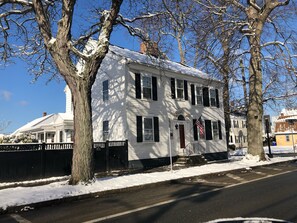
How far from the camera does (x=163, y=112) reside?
66.3 feet

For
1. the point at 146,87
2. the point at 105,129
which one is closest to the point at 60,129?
the point at 105,129

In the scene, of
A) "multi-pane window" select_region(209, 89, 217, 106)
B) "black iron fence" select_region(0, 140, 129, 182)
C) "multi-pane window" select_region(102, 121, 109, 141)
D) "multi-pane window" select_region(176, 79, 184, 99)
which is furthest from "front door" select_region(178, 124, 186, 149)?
"black iron fence" select_region(0, 140, 129, 182)

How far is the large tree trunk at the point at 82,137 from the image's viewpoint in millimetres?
10023

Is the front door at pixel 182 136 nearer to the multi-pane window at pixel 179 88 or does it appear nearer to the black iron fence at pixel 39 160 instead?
the multi-pane window at pixel 179 88

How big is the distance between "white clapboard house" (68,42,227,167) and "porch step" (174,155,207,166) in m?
0.70

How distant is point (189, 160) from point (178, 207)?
13.1 m

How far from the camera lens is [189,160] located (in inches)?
781

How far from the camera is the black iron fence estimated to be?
1255 centimetres

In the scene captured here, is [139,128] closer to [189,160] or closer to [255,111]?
[189,160]

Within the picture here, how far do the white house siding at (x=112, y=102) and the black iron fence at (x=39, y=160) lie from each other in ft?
7.52

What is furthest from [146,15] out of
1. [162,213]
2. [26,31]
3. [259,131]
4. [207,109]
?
[207,109]

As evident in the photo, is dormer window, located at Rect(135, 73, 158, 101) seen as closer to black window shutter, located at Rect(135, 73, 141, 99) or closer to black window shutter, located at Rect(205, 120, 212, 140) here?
black window shutter, located at Rect(135, 73, 141, 99)

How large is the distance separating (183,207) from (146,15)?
9331mm

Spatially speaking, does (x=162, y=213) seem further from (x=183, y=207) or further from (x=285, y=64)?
(x=285, y=64)
